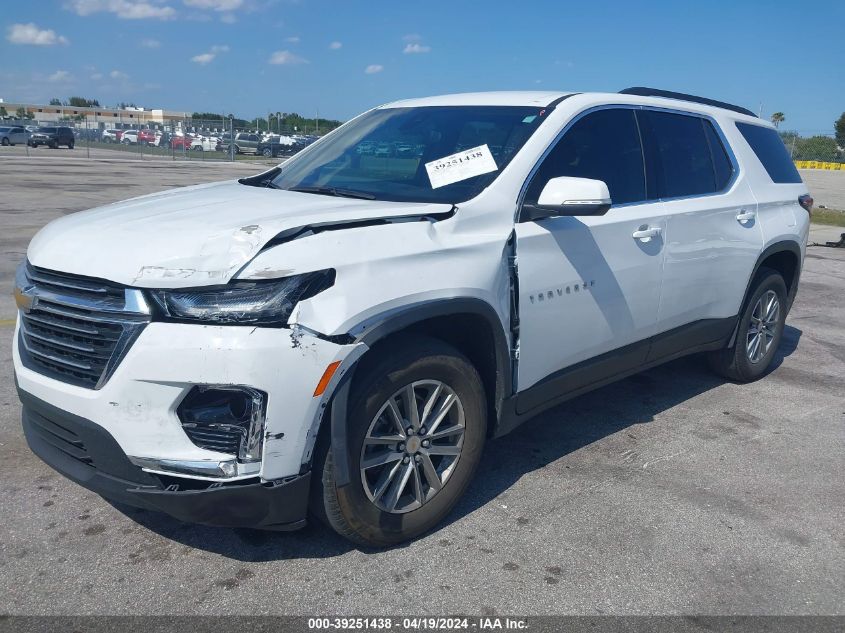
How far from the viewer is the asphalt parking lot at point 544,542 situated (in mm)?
2969

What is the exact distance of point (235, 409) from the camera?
2760 millimetres

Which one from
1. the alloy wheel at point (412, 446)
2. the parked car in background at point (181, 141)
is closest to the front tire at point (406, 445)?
the alloy wheel at point (412, 446)

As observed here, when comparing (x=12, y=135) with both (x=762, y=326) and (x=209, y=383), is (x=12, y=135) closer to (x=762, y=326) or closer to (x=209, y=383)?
(x=762, y=326)

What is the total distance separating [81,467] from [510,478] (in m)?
2.09

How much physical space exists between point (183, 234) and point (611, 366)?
8.05 ft

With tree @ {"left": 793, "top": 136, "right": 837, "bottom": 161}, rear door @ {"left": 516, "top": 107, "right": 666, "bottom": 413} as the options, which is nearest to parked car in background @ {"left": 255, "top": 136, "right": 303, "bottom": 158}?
tree @ {"left": 793, "top": 136, "right": 837, "bottom": 161}

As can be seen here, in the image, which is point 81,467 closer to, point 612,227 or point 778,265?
point 612,227

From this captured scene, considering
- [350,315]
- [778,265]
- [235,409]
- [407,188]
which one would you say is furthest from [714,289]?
[235,409]

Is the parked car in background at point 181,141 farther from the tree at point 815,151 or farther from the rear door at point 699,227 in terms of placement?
the rear door at point 699,227

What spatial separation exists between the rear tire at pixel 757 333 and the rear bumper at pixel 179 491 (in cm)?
376

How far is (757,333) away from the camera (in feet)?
18.6

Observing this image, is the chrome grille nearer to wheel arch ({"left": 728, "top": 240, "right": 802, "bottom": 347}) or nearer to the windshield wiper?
the windshield wiper

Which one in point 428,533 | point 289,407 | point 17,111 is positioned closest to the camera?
point 289,407

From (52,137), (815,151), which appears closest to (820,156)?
(815,151)
